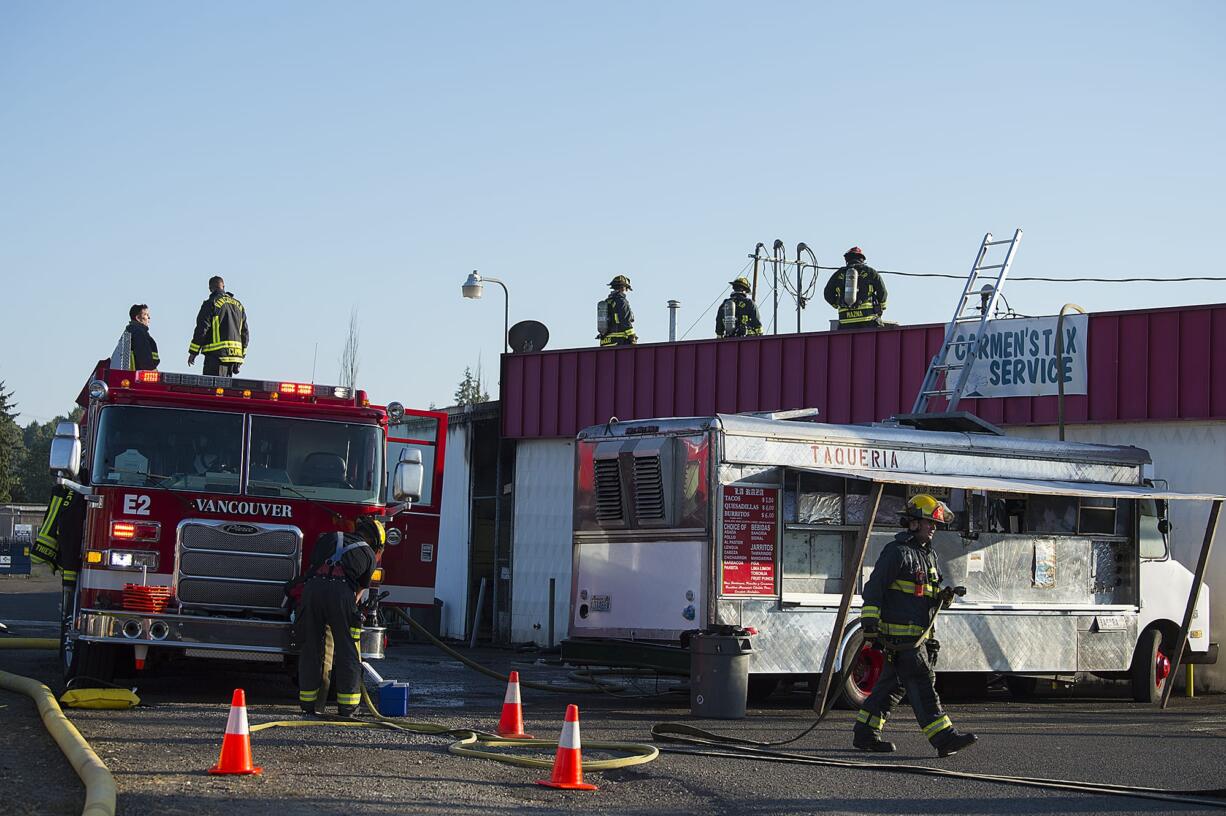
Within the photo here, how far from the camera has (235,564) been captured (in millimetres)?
13438

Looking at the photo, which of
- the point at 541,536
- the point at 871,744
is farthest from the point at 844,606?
the point at 541,536

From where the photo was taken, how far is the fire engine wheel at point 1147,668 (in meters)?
17.4

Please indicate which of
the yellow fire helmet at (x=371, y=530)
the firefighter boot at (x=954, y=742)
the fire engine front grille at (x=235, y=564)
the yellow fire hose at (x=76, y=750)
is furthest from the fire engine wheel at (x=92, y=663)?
the firefighter boot at (x=954, y=742)

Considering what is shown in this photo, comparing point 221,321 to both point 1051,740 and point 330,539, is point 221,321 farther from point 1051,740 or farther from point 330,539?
point 1051,740

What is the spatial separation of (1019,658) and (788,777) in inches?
272

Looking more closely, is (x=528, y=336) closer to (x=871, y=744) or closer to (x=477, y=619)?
(x=477, y=619)

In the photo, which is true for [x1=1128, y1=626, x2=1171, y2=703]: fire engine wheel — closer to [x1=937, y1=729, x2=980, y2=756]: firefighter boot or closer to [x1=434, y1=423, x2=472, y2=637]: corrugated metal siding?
[x1=937, y1=729, x2=980, y2=756]: firefighter boot

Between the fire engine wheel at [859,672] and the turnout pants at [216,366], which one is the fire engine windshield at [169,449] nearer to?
the turnout pants at [216,366]

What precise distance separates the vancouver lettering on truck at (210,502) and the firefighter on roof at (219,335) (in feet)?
6.50

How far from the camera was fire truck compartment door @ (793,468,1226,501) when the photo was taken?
48.3 feet

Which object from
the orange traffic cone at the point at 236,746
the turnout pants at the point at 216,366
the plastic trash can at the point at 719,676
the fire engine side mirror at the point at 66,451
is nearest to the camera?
the orange traffic cone at the point at 236,746

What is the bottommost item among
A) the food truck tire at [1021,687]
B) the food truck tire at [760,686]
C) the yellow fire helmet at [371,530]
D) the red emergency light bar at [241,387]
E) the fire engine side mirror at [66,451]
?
the food truck tire at [1021,687]

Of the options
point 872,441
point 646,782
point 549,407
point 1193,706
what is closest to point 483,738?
point 646,782

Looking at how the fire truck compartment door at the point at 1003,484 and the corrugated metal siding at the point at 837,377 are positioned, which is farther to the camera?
the corrugated metal siding at the point at 837,377
